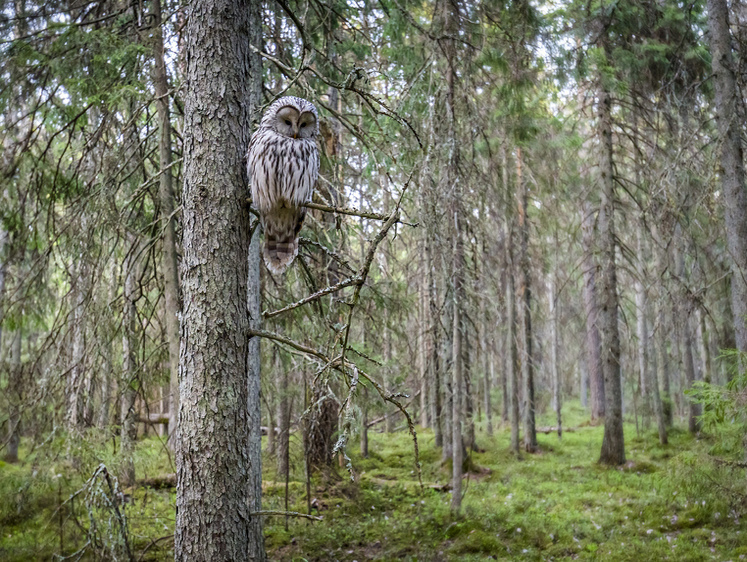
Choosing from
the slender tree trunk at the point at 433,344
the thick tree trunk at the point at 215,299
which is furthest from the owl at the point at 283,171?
the slender tree trunk at the point at 433,344

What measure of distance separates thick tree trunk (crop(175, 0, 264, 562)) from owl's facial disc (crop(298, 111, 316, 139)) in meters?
0.52

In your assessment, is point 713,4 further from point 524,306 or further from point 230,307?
point 230,307

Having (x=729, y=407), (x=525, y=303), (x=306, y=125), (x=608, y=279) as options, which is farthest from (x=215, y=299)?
(x=525, y=303)

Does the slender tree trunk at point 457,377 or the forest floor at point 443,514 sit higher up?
the slender tree trunk at point 457,377

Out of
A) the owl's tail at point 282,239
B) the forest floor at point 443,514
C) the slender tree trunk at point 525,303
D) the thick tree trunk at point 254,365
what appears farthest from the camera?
the slender tree trunk at point 525,303

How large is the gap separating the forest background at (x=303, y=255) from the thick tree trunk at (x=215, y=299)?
0.5 inches

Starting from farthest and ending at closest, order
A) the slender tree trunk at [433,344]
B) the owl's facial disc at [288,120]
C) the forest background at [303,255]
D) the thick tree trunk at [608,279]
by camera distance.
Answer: the thick tree trunk at [608,279] → the slender tree trunk at [433,344] → the owl's facial disc at [288,120] → the forest background at [303,255]

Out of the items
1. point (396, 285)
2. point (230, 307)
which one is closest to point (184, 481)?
point (230, 307)

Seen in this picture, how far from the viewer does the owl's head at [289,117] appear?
334cm

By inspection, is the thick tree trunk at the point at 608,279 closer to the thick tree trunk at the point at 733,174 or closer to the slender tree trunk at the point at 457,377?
the thick tree trunk at the point at 733,174

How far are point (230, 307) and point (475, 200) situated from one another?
237 inches

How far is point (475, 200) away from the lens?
8.27 m

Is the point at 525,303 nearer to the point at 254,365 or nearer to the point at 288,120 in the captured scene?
the point at 254,365

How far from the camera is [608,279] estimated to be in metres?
11.4
